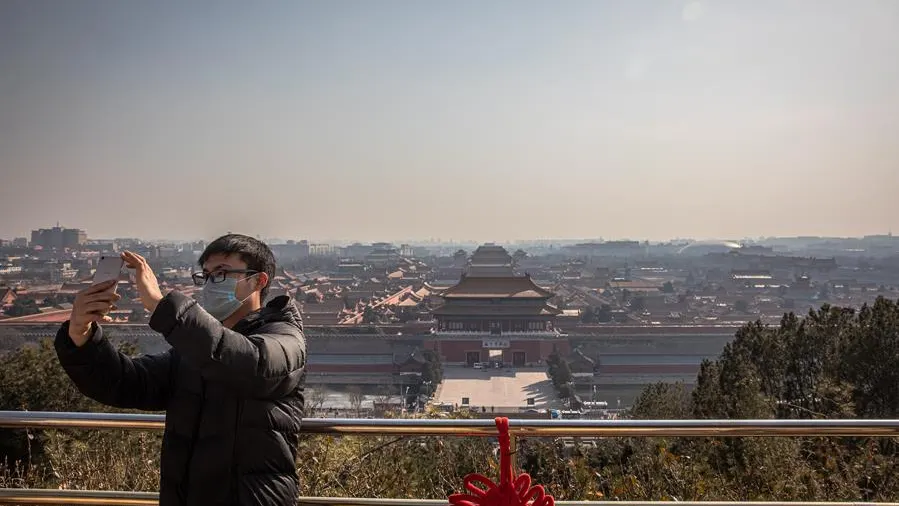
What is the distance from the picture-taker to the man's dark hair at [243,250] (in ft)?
4.38

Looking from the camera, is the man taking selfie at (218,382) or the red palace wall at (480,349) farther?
the red palace wall at (480,349)

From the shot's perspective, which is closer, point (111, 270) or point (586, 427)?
point (111, 270)

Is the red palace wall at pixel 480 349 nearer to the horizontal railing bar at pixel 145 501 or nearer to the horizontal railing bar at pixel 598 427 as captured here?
the horizontal railing bar at pixel 145 501

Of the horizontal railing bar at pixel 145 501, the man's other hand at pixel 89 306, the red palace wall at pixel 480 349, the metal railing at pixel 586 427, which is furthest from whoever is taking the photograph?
the red palace wall at pixel 480 349

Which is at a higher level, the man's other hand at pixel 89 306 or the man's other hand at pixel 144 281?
the man's other hand at pixel 144 281

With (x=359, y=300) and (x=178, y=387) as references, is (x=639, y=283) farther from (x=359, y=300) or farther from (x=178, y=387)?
(x=178, y=387)

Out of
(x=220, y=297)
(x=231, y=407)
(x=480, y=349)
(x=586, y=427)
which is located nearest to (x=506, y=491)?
(x=586, y=427)

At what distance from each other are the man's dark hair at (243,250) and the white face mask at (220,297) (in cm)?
5

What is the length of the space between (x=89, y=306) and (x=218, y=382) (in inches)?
11.0

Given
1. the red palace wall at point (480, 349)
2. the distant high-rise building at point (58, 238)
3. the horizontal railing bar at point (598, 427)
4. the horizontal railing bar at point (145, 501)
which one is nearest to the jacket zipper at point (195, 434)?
the horizontal railing bar at point (598, 427)

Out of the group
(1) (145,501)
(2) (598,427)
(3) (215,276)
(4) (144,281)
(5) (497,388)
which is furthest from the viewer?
(5) (497,388)

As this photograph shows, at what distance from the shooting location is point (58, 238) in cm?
2086

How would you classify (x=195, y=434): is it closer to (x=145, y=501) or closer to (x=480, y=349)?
(x=145, y=501)

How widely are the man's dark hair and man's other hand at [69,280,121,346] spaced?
0.18 metres
